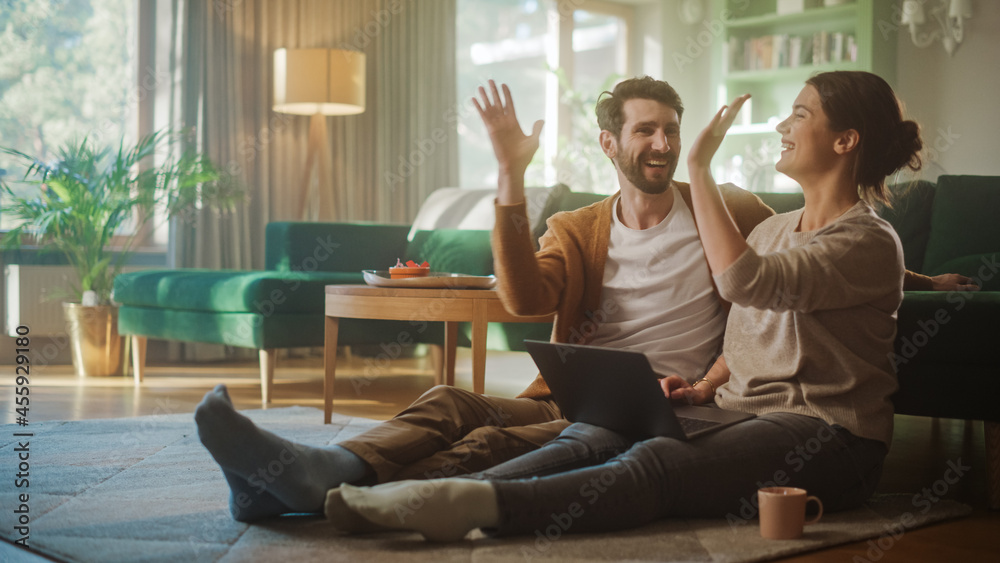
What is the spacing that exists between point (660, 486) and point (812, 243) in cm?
47

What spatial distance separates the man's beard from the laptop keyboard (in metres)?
0.50

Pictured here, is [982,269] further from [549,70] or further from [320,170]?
[549,70]

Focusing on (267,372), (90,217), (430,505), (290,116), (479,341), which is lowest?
(267,372)

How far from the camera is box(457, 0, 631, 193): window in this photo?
612 cm

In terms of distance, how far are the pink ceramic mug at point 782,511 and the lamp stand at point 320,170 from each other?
367 cm

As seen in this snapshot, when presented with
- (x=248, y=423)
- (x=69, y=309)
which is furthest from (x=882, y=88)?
(x=69, y=309)

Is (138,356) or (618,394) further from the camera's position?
(138,356)

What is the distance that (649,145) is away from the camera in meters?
1.83

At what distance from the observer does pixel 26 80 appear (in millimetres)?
4555

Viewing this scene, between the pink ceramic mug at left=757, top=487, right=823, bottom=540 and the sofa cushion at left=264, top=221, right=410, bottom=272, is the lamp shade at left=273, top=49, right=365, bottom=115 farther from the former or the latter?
the pink ceramic mug at left=757, top=487, right=823, bottom=540

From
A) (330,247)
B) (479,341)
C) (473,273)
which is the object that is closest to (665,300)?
(479,341)

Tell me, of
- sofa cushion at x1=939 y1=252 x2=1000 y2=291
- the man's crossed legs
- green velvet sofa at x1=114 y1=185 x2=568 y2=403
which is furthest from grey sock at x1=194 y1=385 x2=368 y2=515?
sofa cushion at x1=939 y1=252 x2=1000 y2=291

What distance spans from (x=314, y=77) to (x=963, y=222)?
3.05m

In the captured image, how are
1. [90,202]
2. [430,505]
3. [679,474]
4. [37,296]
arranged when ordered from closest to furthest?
[430,505] < [679,474] < [90,202] < [37,296]
